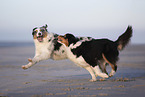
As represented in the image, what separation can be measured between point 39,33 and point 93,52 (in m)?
2.07

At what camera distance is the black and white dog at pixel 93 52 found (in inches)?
282

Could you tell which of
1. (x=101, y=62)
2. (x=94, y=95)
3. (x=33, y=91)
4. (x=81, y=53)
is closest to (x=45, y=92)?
(x=33, y=91)

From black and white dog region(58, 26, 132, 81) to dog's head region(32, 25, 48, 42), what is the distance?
93cm

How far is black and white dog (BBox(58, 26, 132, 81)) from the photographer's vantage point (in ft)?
23.5

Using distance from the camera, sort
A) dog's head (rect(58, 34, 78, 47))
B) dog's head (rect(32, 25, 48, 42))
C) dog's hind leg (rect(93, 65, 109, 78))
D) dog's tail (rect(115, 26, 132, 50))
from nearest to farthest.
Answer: dog's hind leg (rect(93, 65, 109, 78))
dog's head (rect(58, 34, 78, 47))
dog's tail (rect(115, 26, 132, 50))
dog's head (rect(32, 25, 48, 42))

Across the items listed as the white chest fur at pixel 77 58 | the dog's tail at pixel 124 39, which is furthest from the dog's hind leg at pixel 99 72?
the dog's tail at pixel 124 39

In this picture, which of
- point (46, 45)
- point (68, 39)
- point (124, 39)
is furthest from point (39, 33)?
point (124, 39)

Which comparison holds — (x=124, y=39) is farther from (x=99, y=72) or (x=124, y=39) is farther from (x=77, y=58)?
(x=77, y=58)

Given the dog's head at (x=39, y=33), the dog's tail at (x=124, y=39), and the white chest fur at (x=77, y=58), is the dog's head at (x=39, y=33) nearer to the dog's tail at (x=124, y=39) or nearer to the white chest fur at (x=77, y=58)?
the white chest fur at (x=77, y=58)

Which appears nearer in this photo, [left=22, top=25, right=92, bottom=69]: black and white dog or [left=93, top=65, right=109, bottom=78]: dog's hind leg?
[left=93, top=65, right=109, bottom=78]: dog's hind leg

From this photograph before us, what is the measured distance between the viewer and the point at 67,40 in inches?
292

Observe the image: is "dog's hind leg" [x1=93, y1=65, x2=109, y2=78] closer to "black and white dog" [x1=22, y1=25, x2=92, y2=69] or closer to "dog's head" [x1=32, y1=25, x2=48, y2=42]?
"black and white dog" [x1=22, y1=25, x2=92, y2=69]

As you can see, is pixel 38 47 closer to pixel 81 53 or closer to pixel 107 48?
pixel 81 53

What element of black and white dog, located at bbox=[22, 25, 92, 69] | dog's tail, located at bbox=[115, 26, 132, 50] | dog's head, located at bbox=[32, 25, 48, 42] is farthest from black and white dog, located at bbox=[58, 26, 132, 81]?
dog's head, located at bbox=[32, 25, 48, 42]
